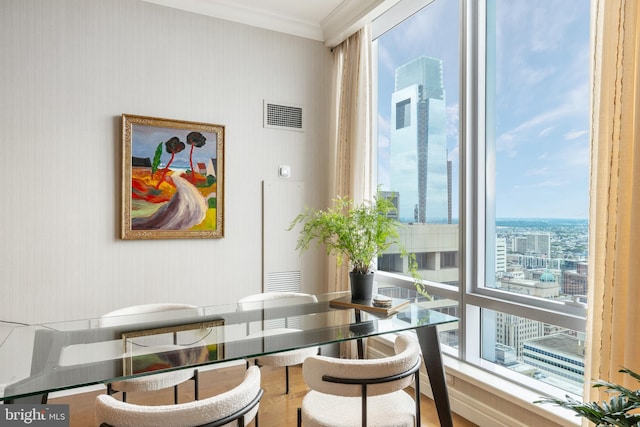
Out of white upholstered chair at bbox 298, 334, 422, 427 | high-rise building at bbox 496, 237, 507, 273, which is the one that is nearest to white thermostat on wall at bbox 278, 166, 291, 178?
high-rise building at bbox 496, 237, 507, 273

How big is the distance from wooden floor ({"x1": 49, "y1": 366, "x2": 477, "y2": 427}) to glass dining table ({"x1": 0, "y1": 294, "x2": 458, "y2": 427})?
77cm

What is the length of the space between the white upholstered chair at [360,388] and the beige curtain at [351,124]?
5.97ft

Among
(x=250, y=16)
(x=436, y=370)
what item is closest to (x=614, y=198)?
(x=436, y=370)

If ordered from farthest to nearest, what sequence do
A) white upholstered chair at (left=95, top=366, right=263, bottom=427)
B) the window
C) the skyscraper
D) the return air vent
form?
the return air vent < the skyscraper < the window < white upholstered chair at (left=95, top=366, right=263, bottom=427)

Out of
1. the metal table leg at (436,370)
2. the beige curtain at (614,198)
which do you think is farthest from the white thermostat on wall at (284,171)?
the beige curtain at (614,198)

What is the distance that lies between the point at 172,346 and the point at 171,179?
1.88m

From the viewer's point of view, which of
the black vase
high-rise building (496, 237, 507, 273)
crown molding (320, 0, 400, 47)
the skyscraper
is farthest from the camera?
crown molding (320, 0, 400, 47)

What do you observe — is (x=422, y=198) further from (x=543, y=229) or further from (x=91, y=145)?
(x=91, y=145)

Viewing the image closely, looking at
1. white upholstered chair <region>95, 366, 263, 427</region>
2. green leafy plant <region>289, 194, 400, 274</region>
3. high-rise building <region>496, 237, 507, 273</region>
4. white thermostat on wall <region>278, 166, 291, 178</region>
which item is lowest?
white upholstered chair <region>95, 366, 263, 427</region>

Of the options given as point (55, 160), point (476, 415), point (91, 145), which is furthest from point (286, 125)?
point (476, 415)

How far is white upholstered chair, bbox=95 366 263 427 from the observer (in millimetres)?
1311

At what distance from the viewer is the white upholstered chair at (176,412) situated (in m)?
1.31

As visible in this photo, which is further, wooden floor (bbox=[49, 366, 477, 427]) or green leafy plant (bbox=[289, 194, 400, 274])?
wooden floor (bbox=[49, 366, 477, 427])

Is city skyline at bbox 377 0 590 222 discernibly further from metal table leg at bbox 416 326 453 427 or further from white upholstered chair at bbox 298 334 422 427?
white upholstered chair at bbox 298 334 422 427
